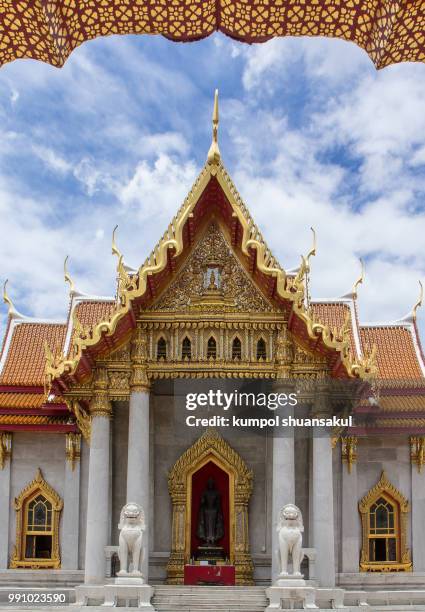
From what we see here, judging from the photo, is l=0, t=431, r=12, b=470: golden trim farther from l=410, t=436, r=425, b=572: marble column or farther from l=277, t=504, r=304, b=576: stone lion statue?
l=410, t=436, r=425, b=572: marble column

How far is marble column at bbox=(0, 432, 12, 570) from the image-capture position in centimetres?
1922

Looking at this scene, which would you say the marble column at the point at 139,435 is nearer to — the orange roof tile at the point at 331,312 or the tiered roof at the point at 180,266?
the tiered roof at the point at 180,266

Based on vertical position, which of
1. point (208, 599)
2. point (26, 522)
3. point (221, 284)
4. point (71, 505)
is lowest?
point (208, 599)

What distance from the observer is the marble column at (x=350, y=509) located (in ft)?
62.8

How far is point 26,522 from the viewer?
1955cm

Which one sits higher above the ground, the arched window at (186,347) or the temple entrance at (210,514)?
the arched window at (186,347)

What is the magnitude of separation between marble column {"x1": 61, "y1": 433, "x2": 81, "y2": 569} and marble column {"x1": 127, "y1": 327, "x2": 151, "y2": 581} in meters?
3.90

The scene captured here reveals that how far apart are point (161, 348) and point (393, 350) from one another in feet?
26.1

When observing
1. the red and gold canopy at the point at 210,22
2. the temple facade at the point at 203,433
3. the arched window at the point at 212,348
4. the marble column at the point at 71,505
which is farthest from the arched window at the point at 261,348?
the red and gold canopy at the point at 210,22

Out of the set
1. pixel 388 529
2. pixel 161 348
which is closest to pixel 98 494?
pixel 161 348

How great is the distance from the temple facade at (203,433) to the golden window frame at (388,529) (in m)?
0.04

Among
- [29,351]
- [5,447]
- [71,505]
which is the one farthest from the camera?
[29,351]

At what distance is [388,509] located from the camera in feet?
64.5

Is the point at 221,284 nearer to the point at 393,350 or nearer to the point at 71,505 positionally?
the point at 71,505
